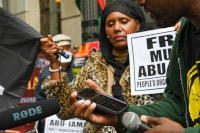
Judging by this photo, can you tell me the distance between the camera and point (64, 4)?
13000 mm

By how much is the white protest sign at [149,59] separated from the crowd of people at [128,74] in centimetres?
8

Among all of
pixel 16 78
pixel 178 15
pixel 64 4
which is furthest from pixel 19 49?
pixel 64 4

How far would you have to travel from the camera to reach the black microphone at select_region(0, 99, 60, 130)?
5.58 feet

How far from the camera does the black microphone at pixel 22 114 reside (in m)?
1.70

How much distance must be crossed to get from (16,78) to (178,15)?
4.89 ft

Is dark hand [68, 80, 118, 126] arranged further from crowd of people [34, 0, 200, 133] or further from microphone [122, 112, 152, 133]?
microphone [122, 112, 152, 133]

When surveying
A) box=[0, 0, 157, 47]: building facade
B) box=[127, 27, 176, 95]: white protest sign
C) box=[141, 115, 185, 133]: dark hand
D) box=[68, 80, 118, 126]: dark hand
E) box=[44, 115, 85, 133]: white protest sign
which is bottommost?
box=[44, 115, 85, 133]: white protest sign

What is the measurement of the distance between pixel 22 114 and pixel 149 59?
1.55m

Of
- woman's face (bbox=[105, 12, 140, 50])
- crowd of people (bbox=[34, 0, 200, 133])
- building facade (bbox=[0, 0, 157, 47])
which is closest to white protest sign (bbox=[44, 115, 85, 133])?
crowd of people (bbox=[34, 0, 200, 133])

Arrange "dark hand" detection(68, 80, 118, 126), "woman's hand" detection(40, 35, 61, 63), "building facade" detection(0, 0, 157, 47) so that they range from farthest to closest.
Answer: "building facade" detection(0, 0, 157, 47)
"woman's hand" detection(40, 35, 61, 63)
"dark hand" detection(68, 80, 118, 126)

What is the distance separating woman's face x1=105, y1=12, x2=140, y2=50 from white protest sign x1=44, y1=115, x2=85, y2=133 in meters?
2.08

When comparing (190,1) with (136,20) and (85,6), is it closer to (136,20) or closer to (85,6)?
(136,20)

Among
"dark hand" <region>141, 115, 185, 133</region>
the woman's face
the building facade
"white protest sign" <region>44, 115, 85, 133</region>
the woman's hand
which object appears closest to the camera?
"dark hand" <region>141, 115, 185, 133</region>

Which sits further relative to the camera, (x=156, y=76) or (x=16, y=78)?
(x=156, y=76)
